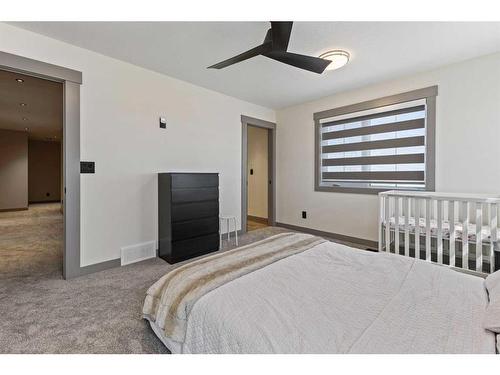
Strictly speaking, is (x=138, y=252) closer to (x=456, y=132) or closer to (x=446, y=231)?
(x=446, y=231)

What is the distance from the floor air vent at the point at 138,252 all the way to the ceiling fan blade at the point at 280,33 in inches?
104

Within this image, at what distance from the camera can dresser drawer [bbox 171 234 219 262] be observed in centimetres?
286

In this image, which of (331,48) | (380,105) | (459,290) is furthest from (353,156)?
(459,290)

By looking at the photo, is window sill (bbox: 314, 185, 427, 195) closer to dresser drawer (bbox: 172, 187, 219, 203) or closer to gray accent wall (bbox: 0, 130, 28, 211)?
dresser drawer (bbox: 172, 187, 219, 203)

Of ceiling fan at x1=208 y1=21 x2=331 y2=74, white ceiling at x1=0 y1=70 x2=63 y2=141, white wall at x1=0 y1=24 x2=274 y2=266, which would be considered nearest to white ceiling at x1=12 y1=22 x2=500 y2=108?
white wall at x1=0 y1=24 x2=274 y2=266

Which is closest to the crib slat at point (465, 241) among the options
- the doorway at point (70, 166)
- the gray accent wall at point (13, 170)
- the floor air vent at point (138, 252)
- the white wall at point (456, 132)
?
the white wall at point (456, 132)

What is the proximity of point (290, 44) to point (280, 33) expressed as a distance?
26.2 inches

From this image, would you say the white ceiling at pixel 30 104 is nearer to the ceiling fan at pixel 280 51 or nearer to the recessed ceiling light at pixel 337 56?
the ceiling fan at pixel 280 51

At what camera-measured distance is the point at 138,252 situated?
292 centimetres

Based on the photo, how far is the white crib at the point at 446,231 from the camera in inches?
86.6

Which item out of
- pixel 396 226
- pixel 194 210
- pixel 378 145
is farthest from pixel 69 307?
pixel 378 145

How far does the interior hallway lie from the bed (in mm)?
2130

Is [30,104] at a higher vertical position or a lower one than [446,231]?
higher
